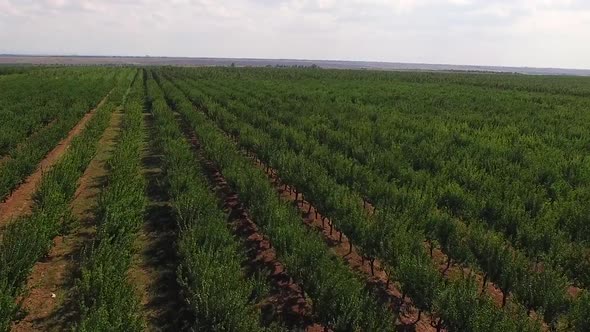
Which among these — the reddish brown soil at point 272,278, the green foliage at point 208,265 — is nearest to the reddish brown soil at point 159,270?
the green foliage at point 208,265

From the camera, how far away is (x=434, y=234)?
358 inches

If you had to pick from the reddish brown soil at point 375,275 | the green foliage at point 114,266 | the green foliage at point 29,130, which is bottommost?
the reddish brown soil at point 375,275

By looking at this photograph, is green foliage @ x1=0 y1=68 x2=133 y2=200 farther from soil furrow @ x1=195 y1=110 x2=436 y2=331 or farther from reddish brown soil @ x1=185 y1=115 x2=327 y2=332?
soil furrow @ x1=195 y1=110 x2=436 y2=331

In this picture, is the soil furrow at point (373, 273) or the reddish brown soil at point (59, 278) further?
the soil furrow at point (373, 273)

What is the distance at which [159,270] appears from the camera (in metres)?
9.12

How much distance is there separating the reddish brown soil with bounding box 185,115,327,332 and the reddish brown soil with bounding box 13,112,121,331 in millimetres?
3408

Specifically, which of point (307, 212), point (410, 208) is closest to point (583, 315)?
point (410, 208)

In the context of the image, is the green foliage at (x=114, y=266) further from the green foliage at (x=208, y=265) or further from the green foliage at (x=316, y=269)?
the green foliage at (x=316, y=269)

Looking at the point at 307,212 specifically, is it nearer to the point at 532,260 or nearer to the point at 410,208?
the point at 410,208

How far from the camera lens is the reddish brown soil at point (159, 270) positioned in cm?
749

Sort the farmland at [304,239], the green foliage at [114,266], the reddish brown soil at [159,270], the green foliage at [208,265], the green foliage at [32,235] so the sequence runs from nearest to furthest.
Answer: the green foliage at [114,266]
the green foliage at [208,265]
the farmland at [304,239]
the green foliage at [32,235]
the reddish brown soil at [159,270]

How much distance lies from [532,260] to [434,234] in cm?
182

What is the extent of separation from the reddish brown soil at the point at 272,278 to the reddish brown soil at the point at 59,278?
3408 millimetres

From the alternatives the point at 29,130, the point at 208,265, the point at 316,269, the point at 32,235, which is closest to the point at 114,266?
the point at 208,265
